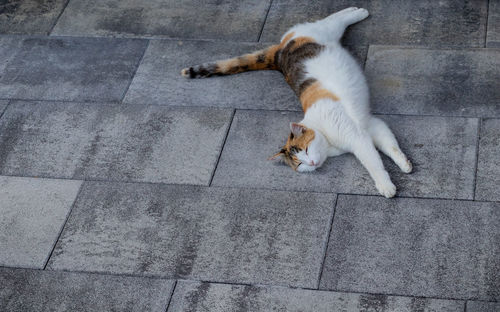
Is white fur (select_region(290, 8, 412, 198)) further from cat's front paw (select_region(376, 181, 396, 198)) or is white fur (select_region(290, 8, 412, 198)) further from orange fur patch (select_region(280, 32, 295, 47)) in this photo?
orange fur patch (select_region(280, 32, 295, 47))

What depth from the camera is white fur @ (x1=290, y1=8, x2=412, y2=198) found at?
399cm

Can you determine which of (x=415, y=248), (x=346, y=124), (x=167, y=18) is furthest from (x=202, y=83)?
(x=415, y=248)

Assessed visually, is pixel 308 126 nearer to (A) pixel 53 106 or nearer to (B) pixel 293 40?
(B) pixel 293 40

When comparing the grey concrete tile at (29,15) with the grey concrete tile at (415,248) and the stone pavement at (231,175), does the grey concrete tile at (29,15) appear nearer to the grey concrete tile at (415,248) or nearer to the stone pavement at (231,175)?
the stone pavement at (231,175)

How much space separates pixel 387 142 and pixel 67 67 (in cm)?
269

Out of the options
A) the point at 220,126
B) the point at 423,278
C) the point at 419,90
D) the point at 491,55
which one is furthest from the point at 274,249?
the point at 491,55

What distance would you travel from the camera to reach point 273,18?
537cm

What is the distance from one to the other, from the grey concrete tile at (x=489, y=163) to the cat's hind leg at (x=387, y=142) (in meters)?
0.41

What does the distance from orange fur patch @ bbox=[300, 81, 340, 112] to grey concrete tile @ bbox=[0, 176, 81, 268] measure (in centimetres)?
157

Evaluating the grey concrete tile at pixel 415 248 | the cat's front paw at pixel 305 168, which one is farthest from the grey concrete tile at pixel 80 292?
the cat's front paw at pixel 305 168

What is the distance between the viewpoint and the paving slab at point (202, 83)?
15.6 ft

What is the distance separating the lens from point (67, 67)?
5340 millimetres

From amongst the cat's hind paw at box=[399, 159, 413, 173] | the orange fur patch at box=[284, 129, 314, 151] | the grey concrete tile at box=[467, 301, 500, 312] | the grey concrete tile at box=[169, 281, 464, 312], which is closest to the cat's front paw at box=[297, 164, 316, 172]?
the orange fur patch at box=[284, 129, 314, 151]

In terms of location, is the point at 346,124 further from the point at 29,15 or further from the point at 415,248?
the point at 29,15
